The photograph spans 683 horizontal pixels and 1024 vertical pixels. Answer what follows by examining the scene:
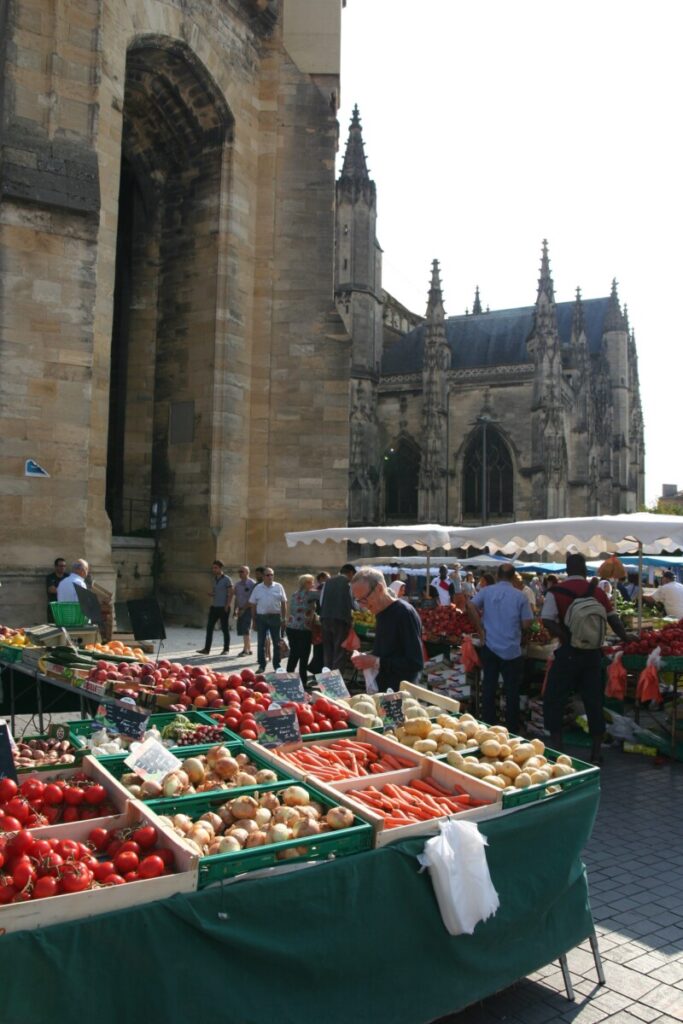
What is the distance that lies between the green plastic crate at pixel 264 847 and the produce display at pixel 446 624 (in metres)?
6.77

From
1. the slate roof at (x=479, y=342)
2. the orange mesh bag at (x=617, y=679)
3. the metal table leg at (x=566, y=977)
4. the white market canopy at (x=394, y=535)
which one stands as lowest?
the metal table leg at (x=566, y=977)

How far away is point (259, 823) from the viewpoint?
3.11m

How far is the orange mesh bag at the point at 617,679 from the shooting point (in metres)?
7.98

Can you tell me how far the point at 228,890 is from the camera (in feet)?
8.61

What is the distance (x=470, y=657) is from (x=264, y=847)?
20.7 ft

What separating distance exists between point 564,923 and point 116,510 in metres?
14.2

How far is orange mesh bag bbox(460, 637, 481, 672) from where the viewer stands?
8.73 meters

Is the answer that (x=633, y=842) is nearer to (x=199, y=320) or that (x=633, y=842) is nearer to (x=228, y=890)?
(x=228, y=890)

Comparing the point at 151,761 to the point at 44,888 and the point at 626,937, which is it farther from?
the point at 626,937

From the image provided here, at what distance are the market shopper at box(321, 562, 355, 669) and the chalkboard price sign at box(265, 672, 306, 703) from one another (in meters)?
4.20

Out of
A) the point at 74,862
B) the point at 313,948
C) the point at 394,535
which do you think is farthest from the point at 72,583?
the point at 313,948

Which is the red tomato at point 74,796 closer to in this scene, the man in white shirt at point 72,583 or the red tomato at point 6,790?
the red tomato at point 6,790

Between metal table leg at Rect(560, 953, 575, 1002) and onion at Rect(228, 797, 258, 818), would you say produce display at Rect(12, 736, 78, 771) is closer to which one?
onion at Rect(228, 797, 258, 818)

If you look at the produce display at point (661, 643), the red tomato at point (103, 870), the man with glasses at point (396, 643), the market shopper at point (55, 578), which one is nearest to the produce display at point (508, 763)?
the man with glasses at point (396, 643)
